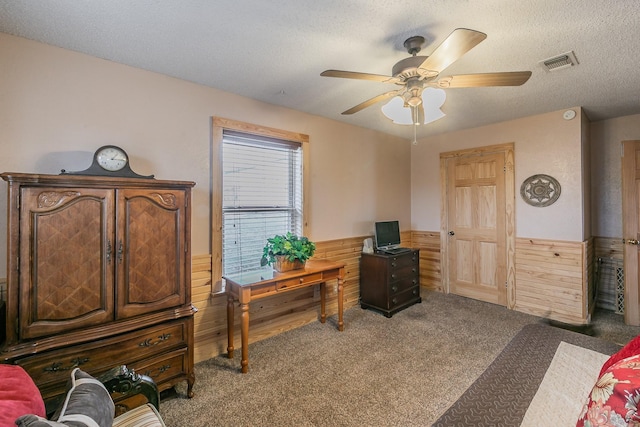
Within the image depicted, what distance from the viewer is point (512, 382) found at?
124 centimetres

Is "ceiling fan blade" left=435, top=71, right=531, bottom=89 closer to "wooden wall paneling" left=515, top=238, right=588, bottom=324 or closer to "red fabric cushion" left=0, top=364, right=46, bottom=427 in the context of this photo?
"red fabric cushion" left=0, top=364, right=46, bottom=427

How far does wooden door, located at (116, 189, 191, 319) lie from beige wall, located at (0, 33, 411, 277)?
1.70 feet

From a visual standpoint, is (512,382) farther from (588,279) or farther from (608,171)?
(608,171)

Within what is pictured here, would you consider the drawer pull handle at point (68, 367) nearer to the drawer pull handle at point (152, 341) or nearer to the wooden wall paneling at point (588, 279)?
the drawer pull handle at point (152, 341)

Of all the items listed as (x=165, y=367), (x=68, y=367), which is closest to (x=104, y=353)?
(x=68, y=367)

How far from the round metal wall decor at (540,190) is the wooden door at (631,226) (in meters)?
0.69

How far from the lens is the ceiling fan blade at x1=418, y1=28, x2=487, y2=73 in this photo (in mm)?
1315

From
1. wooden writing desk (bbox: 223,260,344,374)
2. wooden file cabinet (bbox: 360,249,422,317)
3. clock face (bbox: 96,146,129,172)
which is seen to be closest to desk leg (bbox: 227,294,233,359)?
wooden writing desk (bbox: 223,260,344,374)

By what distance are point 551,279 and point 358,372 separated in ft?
8.87

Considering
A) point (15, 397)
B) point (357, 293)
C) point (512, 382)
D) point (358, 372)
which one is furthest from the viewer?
point (357, 293)

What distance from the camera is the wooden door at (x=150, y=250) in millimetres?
1804

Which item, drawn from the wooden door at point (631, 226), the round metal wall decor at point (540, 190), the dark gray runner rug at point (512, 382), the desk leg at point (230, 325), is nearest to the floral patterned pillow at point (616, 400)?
the dark gray runner rug at point (512, 382)

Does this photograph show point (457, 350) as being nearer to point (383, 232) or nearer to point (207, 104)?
point (383, 232)

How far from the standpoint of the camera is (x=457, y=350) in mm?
2623
